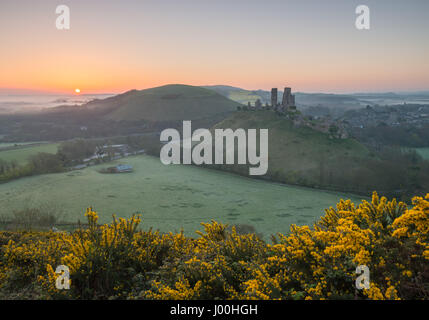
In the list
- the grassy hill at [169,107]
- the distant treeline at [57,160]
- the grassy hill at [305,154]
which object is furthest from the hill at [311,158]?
the grassy hill at [169,107]

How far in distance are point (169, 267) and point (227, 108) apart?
17324 cm

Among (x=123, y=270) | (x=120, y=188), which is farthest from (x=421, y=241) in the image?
(x=120, y=188)

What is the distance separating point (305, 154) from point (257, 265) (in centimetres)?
5983

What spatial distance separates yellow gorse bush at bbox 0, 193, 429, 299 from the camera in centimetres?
548

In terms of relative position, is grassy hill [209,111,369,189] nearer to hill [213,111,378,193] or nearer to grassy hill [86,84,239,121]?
hill [213,111,378,193]

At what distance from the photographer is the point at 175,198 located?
4438 centimetres

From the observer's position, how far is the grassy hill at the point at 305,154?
53500 mm

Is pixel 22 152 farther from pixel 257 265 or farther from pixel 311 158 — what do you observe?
pixel 257 265

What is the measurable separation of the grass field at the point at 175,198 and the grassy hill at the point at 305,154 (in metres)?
3.60

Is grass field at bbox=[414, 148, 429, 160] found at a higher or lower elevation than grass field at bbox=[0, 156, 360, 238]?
higher

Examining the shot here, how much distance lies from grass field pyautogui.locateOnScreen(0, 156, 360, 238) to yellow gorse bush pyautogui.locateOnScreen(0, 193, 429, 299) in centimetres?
2166
